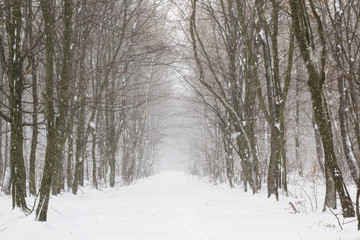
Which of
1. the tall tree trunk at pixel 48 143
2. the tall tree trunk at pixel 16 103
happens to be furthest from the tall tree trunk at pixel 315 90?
the tall tree trunk at pixel 16 103

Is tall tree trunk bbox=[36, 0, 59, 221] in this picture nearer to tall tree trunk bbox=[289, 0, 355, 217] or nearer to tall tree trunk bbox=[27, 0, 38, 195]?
tall tree trunk bbox=[27, 0, 38, 195]

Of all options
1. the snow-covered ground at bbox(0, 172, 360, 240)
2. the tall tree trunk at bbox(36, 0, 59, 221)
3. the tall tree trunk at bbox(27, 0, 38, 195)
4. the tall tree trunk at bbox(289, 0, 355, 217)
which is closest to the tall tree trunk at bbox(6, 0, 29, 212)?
the tall tree trunk at bbox(27, 0, 38, 195)

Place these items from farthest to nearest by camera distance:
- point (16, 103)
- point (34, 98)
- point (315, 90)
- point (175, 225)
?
point (34, 98), point (16, 103), point (175, 225), point (315, 90)

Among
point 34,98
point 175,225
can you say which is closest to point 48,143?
point 175,225

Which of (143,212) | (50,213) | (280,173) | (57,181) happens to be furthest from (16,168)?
(280,173)

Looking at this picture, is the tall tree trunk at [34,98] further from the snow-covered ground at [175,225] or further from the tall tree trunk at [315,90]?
the tall tree trunk at [315,90]

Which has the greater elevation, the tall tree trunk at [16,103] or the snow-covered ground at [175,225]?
the tall tree trunk at [16,103]

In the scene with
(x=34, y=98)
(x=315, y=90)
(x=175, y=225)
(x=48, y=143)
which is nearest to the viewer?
(x=315, y=90)

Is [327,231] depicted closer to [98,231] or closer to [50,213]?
[98,231]

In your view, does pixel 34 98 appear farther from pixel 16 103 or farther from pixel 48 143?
pixel 48 143

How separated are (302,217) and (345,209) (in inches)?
25.0

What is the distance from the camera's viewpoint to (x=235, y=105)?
29.1 ft

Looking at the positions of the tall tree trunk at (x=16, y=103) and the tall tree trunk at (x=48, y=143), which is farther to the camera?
the tall tree trunk at (x=16, y=103)

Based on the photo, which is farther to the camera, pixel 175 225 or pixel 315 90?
pixel 175 225
